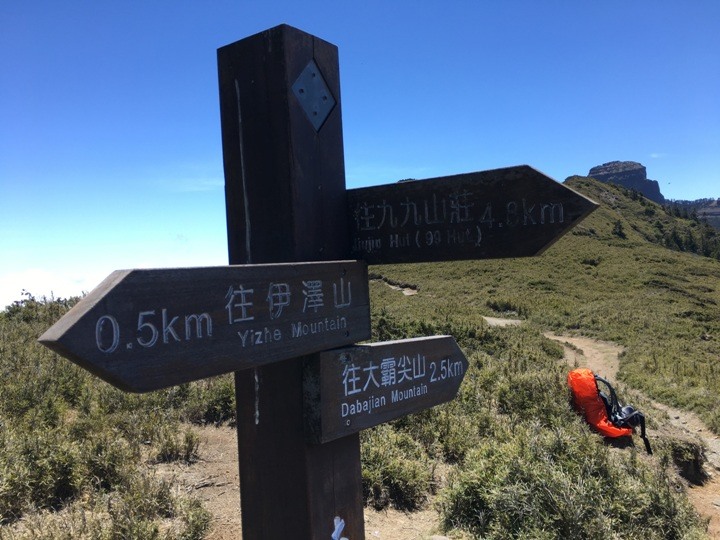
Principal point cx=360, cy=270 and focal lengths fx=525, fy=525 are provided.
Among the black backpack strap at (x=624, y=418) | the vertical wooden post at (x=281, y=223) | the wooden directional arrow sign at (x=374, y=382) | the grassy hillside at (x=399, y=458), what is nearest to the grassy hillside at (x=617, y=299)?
the grassy hillside at (x=399, y=458)

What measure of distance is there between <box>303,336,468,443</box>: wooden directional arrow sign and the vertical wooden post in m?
0.09

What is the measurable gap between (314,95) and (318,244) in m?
0.64

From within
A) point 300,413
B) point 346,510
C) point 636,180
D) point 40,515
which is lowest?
point 40,515

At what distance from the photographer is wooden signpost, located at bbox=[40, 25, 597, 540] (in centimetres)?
203

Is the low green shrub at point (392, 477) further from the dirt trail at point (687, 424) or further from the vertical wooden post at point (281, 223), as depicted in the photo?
the dirt trail at point (687, 424)

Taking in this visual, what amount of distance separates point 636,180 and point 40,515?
224 m

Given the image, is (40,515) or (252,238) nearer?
(252,238)

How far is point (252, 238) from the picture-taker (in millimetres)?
2205

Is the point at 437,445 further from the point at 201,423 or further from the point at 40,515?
the point at 40,515

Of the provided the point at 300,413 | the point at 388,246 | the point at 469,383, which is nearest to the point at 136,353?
the point at 300,413

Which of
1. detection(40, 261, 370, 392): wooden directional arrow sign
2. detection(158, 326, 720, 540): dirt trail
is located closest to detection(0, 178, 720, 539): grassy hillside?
detection(158, 326, 720, 540): dirt trail

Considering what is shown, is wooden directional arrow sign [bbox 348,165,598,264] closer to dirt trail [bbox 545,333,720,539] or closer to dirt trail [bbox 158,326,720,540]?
dirt trail [bbox 158,326,720,540]

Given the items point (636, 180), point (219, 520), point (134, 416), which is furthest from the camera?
point (636, 180)

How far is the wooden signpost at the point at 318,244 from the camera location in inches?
80.0
